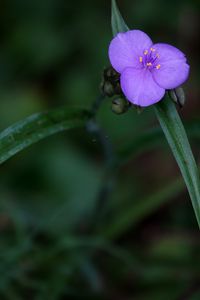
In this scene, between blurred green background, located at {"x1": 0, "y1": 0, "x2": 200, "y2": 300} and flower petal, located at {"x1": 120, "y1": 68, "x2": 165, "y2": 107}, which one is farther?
blurred green background, located at {"x1": 0, "y1": 0, "x2": 200, "y2": 300}


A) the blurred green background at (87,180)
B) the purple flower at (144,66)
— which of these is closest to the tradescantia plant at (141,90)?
the purple flower at (144,66)

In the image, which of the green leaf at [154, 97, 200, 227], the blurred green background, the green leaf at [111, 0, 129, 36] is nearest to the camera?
the green leaf at [154, 97, 200, 227]

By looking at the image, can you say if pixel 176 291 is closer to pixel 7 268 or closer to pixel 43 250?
pixel 43 250

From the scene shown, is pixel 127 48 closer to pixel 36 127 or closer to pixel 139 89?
pixel 139 89

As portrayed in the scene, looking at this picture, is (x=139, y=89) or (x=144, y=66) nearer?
(x=139, y=89)

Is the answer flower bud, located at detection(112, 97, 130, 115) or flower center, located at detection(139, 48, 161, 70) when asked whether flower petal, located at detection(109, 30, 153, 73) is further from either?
flower bud, located at detection(112, 97, 130, 115)

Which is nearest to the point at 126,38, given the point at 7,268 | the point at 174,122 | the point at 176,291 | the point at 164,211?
the point at 174,122

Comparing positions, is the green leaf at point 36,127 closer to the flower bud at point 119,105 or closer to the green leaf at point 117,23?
the flower bud at point 119,105

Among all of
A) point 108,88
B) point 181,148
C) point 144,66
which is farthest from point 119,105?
point 181,148

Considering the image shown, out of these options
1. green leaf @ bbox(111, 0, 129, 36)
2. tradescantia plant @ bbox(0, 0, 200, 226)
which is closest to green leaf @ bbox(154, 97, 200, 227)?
tradescantia plant @ bbox(0, 0, 200, 226)
